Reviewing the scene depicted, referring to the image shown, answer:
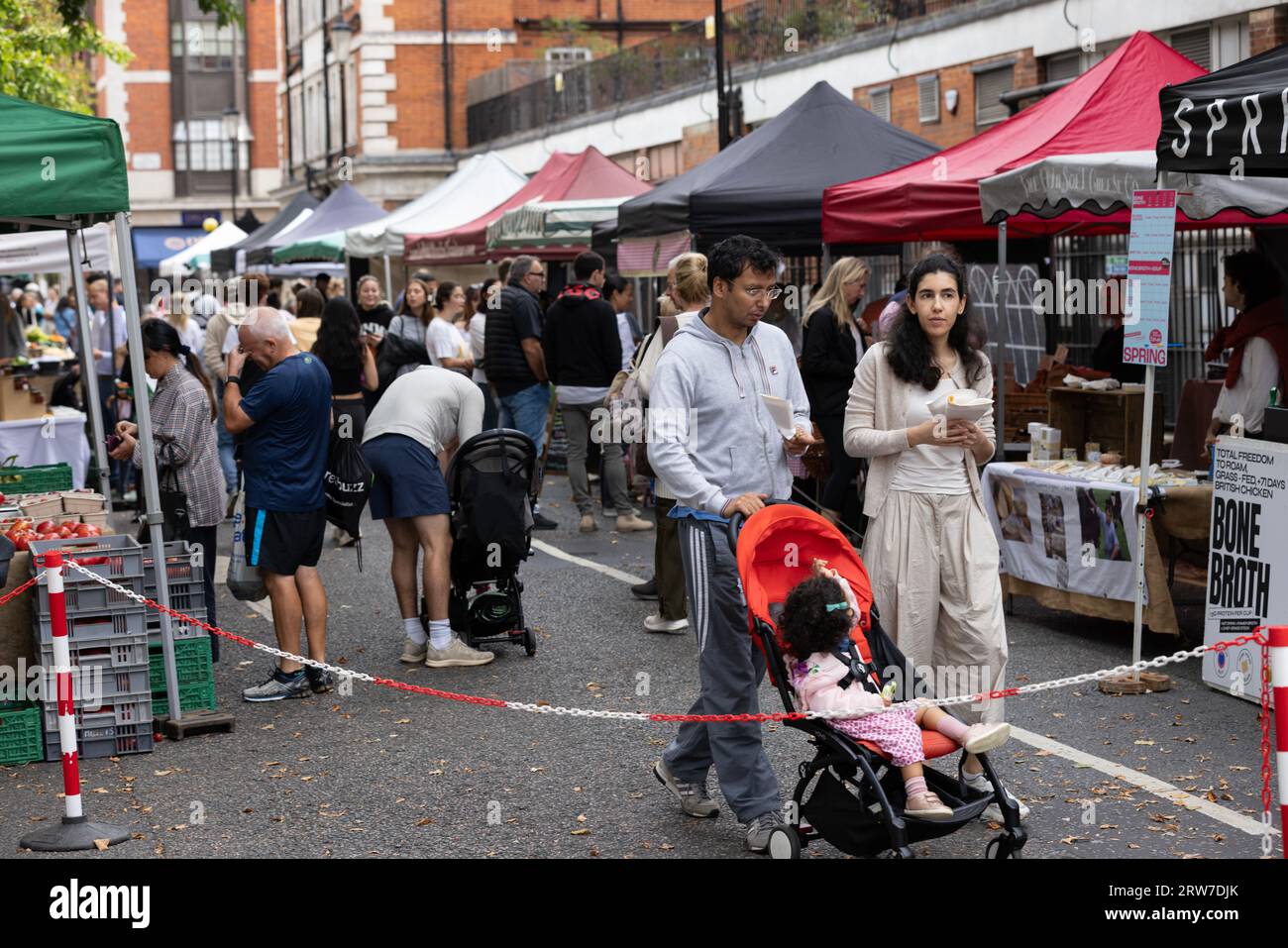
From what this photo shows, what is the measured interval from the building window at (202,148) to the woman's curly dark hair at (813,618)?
70266mm

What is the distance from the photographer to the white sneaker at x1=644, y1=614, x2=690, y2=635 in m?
10.0

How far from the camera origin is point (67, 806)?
6363 millimetres

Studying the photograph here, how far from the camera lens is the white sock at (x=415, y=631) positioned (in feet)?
31.4

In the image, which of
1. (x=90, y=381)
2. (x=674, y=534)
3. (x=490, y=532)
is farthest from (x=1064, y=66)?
(x=490, y=532)

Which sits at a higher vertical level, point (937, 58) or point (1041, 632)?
point (937, 58)

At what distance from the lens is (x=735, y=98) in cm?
2406

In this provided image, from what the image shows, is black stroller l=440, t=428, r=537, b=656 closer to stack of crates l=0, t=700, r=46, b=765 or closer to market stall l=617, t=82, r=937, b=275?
stack of crates l=0, t=700, r=46, b=765

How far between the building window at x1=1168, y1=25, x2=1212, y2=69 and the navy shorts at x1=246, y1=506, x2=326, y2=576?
12.5m

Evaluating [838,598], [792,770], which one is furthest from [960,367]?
[792,770]

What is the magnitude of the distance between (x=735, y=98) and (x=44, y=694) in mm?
18134

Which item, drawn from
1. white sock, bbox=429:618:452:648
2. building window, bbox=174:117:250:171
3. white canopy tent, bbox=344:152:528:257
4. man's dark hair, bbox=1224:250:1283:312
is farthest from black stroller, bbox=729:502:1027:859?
building window, bbox=174:117:250:171

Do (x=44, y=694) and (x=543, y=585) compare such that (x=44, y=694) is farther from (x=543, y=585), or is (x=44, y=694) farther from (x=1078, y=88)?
(x=1078, y=88)

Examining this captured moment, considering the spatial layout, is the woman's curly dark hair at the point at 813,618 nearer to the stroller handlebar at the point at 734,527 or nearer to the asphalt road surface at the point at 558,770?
the stroller handlebar at the point at 734,527

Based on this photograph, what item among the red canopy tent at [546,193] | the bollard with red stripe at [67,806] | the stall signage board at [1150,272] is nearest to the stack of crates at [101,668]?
the bollard with red stripe at [67,806]
